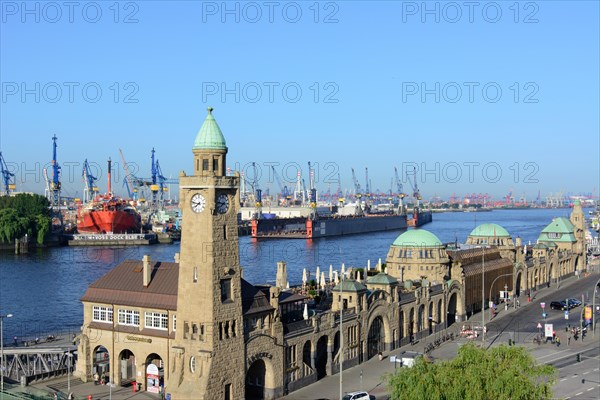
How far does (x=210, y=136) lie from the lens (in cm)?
5247

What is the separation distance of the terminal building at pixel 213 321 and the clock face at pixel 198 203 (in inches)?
3.0

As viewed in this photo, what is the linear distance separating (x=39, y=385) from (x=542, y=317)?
193ft

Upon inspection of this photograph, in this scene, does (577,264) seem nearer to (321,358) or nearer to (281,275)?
(281,275)

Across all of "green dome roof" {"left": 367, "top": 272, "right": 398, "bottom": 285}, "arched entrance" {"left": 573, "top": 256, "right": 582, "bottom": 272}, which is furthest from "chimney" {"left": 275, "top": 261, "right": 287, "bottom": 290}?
"arched entrance" {"left": 573, "top": 256, "right": 582, "bottom": 272}

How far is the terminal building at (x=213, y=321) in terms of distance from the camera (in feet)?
168

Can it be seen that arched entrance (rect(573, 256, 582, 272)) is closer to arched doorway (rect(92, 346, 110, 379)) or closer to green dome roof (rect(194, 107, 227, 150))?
arched doorway (rect(92, 346, 110, 379))

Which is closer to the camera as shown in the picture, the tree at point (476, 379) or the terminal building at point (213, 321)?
the tree at point (476, 379)

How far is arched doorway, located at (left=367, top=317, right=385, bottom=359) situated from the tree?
2374 cm

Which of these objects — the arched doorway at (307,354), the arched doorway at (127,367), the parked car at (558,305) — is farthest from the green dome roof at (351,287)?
the parked car at (558,305)

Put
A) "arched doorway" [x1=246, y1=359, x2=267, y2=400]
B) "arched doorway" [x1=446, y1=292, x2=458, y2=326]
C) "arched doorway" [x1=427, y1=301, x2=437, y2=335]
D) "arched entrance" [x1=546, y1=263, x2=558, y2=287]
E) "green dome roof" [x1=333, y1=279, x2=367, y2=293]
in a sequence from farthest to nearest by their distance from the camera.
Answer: "arched entrance" [x1=546, y1=263, x2=558, y2=287], "arched doorway" [x1=446, y1=292, x2=458, y2=326], "arched doorway" [x1=427, y1=301, x2=437, y2=335], "green dome roof" [x1=333, y1=279, x2=367, y2=293], "arched doorway" [x1=246, y1=359, x2=267, y2=400]

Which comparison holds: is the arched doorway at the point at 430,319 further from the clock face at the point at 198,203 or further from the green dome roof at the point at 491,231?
the green dome roof at the point at 491,231

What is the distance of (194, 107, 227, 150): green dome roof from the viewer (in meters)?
52.3

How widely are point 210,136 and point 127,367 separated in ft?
61.0

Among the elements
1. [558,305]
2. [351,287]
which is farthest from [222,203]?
[558,305]
